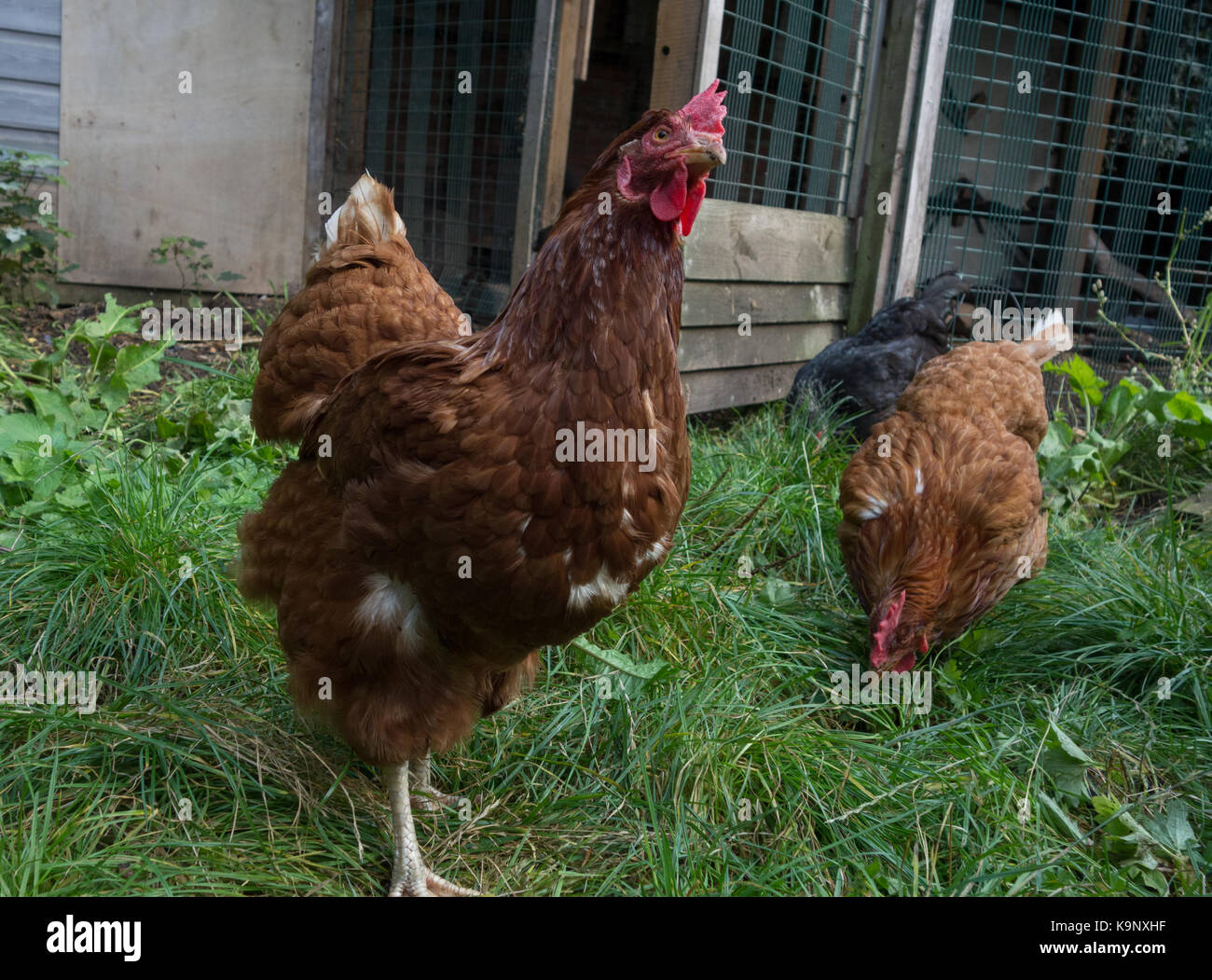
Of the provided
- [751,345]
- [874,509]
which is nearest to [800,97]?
[751,345]

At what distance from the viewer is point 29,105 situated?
5344mm

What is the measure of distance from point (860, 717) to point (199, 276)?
200 inches

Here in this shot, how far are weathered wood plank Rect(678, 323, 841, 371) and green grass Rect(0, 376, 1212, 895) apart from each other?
5.86ft

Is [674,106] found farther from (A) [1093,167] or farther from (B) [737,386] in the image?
(A) [1093,167]

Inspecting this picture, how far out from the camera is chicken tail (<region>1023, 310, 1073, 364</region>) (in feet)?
13.8

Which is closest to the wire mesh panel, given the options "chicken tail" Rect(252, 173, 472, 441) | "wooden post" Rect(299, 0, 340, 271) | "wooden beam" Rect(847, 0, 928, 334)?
"wooden beam" Rect(847, 0, 928, 334)

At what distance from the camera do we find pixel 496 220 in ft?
19.4

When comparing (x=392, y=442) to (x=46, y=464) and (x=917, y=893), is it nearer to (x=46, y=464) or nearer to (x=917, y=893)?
(x=917, y=893)

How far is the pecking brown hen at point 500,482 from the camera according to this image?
1774 mm

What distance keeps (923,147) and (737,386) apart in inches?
73.6

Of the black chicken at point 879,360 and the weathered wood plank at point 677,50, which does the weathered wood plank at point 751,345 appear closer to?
the black chicken at point 879,360

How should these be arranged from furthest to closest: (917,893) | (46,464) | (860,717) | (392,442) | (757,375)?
(757,375)
(46,464)
(860,717)
(917,893)
(392,442)

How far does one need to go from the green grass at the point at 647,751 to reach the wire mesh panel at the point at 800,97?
8.82 feet
